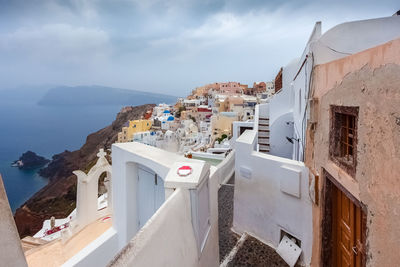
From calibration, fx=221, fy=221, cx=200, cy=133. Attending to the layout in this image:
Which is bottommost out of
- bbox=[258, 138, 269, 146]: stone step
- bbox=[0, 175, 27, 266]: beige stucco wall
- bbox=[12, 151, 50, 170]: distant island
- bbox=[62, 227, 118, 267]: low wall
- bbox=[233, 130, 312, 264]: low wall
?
bbox=[12, 151, 50, 170]: distant island

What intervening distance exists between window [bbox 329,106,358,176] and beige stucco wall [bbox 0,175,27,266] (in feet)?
9.08

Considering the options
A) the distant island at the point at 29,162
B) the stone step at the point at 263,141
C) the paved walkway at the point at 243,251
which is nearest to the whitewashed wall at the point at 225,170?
the stone step at the point at 263,141

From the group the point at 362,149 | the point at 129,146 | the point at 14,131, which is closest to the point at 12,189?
the point at 129,146

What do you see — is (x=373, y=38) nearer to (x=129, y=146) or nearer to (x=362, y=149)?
(x=362, y=149)

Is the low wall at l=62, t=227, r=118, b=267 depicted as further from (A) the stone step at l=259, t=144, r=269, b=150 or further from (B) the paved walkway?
(A) the stone step at l=259, t=144, r=269, b=150

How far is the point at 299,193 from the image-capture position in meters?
3.82

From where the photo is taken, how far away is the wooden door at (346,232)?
2.42m

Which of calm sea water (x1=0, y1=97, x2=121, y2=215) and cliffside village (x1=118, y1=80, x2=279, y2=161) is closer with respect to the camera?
cliffside village (x1=118, y1=80, x2=279, y2=161)

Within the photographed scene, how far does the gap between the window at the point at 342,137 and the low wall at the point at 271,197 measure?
3.58 feet

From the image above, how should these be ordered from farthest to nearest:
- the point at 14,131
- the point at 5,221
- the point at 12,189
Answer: the point at 14,131 < the point at 12,189 < the point at 5,221

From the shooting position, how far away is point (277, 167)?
421cm

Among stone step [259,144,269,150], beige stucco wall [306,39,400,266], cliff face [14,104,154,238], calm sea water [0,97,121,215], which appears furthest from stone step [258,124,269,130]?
calm sea water [0,97,121,215]

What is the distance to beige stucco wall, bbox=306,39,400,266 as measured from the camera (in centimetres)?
162

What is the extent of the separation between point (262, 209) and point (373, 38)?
144 inches
